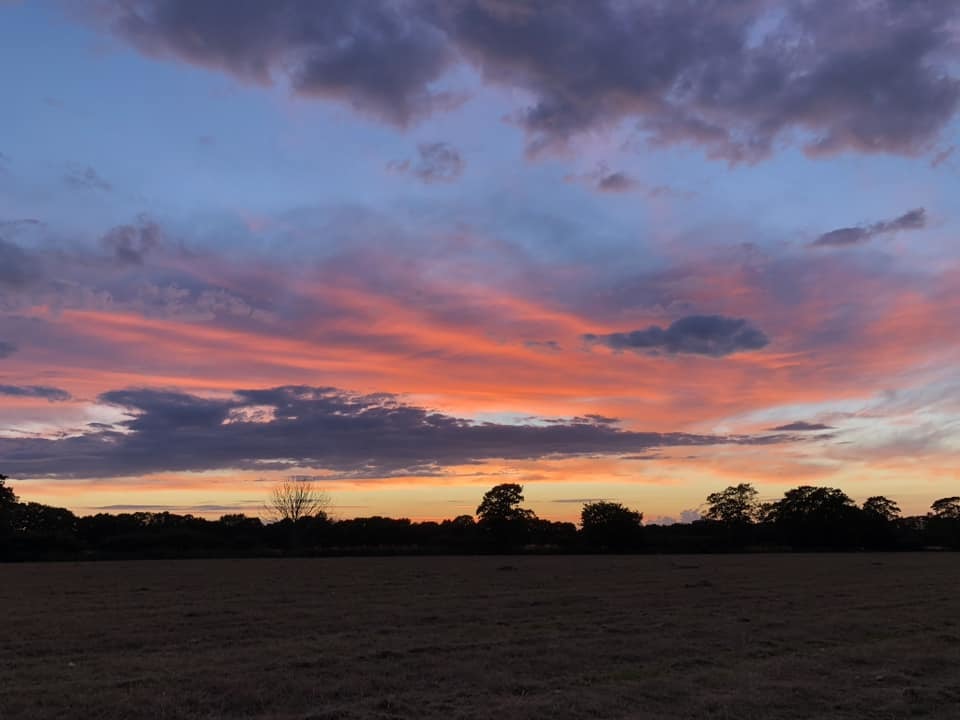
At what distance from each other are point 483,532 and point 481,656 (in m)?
138

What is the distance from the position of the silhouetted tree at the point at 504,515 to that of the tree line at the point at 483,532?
0.71 feet

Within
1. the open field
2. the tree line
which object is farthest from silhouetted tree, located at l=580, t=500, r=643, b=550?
the open field

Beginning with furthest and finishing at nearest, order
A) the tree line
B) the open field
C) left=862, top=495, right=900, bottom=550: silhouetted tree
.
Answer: left=862, top=495, right=900, bottom=550: silhouetted tree
the tree line
the open field

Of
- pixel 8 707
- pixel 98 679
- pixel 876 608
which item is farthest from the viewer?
pixel 876 608

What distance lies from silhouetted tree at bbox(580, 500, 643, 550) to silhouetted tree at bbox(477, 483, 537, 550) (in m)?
20.7

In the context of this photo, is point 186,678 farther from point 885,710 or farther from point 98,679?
point 885,710

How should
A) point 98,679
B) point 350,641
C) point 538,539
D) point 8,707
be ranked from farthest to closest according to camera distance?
point 538,539 → point 350,641 → point 98,679 → point 8,707

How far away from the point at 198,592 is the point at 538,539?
113 meters

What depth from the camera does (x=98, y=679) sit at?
15.1 metres

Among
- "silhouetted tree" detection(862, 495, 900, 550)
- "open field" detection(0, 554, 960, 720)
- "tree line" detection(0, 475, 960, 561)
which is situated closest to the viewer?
"open field" detection(0, 554, 960, 720)

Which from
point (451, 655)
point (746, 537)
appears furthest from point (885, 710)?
point (746, 537)

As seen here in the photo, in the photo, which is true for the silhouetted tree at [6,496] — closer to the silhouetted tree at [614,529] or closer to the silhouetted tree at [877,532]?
the silhouetted tree at [614,529]

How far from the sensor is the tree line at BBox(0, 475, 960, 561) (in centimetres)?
10475

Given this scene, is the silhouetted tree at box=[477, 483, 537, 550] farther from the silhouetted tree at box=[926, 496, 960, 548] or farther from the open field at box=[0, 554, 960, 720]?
the open field at box=[0, 554, 960, 720]
